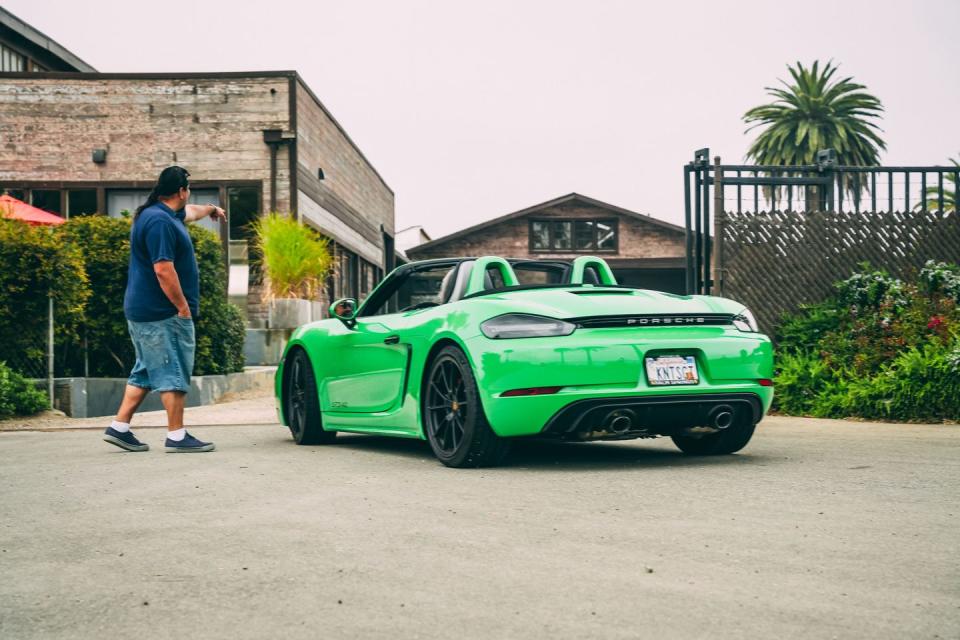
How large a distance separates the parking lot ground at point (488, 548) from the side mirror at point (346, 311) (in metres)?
1.25

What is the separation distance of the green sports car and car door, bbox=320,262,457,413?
0.7 inches

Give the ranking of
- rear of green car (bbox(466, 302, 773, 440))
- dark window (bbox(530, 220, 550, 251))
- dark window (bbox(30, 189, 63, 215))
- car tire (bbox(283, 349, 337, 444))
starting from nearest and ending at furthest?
1. rear of green car (bbox(466, 302, 773, 440))
2. car tire (bbox(283, 349, 337, 444))
3. dark window (bbox(30, 189, 63, 215))
4. dark window (bbox(530, 220, 550, 251))

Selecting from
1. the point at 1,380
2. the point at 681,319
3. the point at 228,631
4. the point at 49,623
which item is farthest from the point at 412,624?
the point at 1,380

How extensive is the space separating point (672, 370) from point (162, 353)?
11.3 ft

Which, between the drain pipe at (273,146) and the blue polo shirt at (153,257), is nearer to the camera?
the blue polo shirt at (153,257)

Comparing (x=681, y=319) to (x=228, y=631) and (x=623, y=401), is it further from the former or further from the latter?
(x=228, y=631)

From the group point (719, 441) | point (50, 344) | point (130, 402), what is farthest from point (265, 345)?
point (719, 441)

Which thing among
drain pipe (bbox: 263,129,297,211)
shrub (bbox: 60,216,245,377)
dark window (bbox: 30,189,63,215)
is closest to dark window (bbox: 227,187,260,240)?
drain pipe (bbox: 263,129,297,211)

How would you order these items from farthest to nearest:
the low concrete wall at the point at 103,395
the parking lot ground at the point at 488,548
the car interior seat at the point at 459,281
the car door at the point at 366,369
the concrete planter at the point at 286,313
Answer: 1. the concrete planter at the point at 286,313
2. the low concrete wall at the point at 103,395
3. the car door at the point at 366,369
4. the car interior seat at the point at 459,281
5. the parking lot ground at the point at 488,548

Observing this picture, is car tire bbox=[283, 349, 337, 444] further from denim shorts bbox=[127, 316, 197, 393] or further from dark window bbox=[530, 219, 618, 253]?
dark window bbox=[530, 219, 618, 253]

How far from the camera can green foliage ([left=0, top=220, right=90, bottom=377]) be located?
10.9 m

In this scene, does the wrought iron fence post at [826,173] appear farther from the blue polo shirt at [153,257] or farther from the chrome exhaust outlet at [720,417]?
the blue polo shirt at [153,257]

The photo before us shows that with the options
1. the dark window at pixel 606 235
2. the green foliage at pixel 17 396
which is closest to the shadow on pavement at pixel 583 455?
the green foliage at pixel 17 396

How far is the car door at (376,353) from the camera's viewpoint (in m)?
7.29
